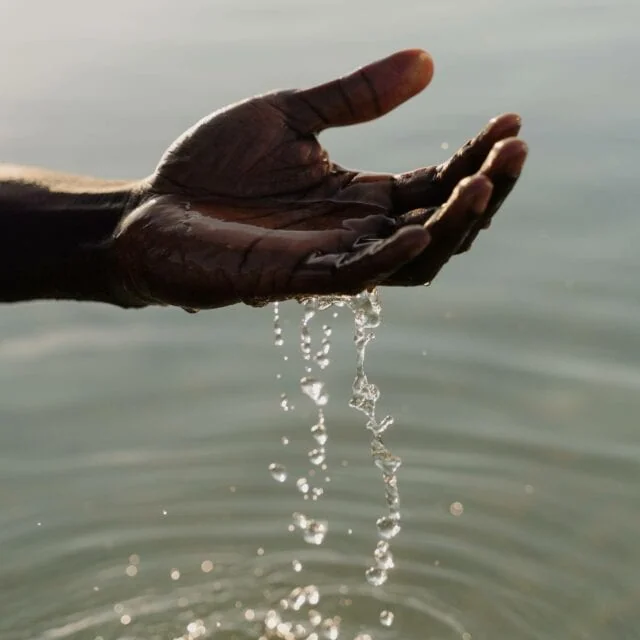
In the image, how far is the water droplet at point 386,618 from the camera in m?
3.96

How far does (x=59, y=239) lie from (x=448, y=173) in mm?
1210

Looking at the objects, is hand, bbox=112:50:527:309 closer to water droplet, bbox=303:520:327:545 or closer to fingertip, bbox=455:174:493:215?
fingertip, bbox=455:174:493:215

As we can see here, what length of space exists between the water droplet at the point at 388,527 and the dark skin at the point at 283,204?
157 centimetres

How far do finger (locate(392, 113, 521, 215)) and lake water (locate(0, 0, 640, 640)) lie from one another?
5.41ft

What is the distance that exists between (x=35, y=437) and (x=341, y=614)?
1634 millimetres

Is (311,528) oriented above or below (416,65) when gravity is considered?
below

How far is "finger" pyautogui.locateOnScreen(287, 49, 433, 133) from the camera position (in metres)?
2.99

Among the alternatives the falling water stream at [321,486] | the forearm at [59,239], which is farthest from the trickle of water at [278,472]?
the forearm at [59,239]

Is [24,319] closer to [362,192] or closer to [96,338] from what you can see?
[96,338]

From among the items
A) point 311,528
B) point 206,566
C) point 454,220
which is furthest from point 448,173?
point 206,566

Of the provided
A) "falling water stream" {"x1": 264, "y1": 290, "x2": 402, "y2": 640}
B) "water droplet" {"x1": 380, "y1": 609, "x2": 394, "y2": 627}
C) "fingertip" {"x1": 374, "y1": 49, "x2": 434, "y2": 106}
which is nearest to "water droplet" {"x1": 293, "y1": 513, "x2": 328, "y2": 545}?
"falling water stream" {"x1": 264, "y1": 290, "x2": 402, "y2": 640}

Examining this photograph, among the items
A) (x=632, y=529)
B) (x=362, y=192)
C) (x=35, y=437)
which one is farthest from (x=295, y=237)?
(x=35, y=437)

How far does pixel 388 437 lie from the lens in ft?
15.4

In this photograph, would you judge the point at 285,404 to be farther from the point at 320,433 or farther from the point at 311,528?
the point at 311,528
